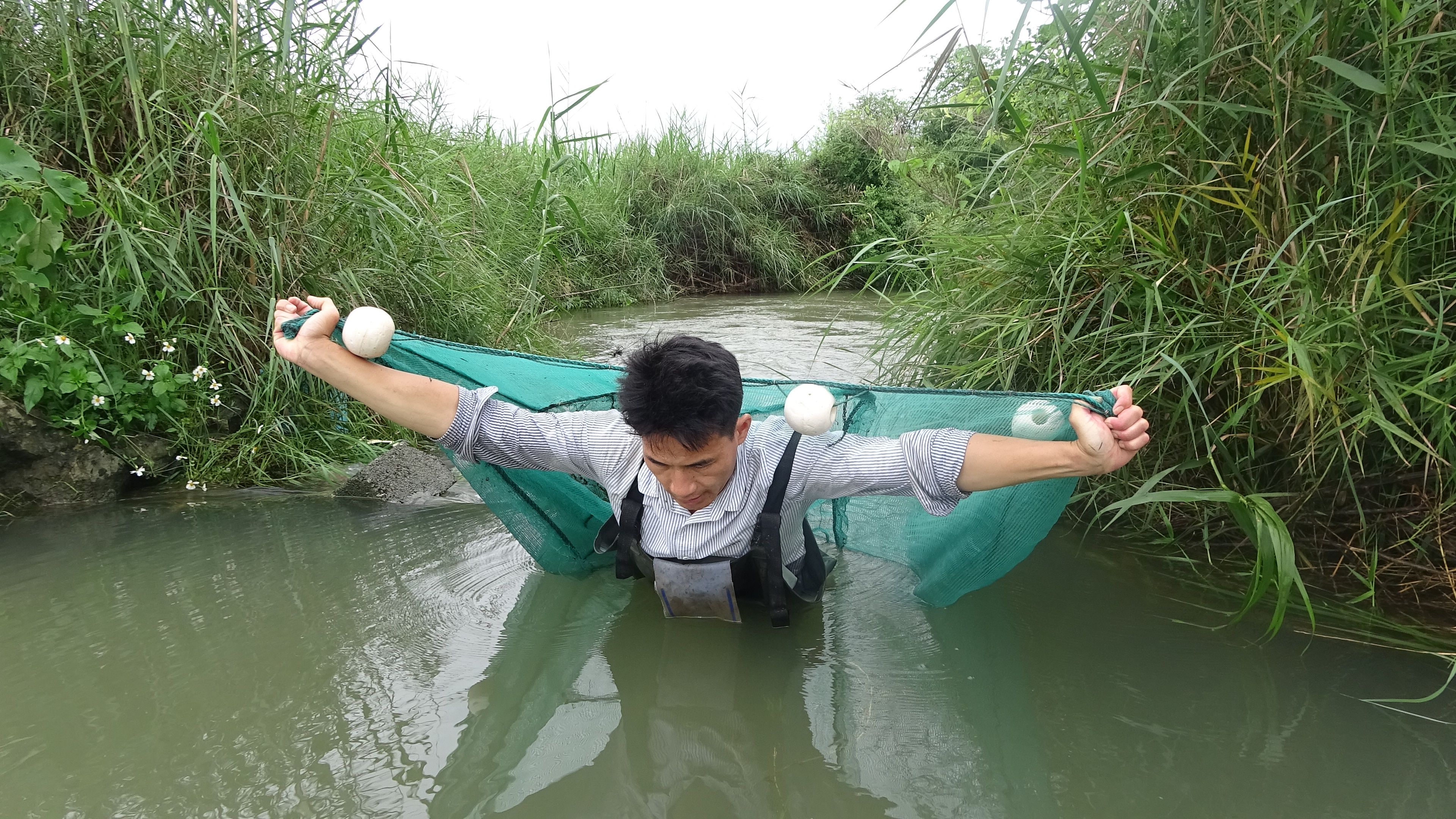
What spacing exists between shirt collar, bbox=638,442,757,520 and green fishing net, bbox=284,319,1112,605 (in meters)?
0.25

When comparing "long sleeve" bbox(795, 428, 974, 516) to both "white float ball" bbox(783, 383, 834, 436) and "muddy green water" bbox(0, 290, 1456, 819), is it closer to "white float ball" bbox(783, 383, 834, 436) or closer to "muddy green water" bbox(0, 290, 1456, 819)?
"white float ball" bbox(783, 383, 834, 436)

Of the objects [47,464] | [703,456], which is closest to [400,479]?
[47,464]

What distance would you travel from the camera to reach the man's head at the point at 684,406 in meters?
2.08

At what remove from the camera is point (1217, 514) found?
304 centimetres

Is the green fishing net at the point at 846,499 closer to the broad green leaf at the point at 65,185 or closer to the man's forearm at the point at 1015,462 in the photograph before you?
the man's forearm at the point at 1015,462

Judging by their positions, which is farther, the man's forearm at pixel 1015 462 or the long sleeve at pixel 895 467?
the long sleeve at pixel 895 467

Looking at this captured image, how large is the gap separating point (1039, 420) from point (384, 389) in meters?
1.51

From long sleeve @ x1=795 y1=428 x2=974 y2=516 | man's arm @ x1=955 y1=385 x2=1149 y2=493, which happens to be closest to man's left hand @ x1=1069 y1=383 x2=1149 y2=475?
man's arm @ x1=955 y1=385 x2=1149 y2=493

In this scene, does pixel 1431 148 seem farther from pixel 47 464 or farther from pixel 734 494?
pixel 47 464

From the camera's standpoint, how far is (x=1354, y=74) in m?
2.27

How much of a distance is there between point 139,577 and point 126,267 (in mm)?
1317

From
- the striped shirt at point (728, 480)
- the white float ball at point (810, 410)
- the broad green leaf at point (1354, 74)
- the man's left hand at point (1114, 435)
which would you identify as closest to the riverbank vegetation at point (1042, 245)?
the broad green leaf at point (1354, 74)

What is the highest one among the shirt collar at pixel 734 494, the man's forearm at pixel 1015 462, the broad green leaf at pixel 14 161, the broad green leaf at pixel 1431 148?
the broad green leaf at pixel 14 161

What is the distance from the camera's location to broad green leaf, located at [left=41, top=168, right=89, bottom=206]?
11.0ft
